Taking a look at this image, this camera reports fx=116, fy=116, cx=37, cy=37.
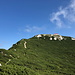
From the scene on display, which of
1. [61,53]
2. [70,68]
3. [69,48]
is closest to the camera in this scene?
[70,68]

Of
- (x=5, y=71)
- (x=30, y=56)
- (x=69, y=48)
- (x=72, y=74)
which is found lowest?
(x=72, y=74)

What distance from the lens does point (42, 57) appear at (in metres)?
142

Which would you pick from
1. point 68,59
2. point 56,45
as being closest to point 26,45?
point 56,45

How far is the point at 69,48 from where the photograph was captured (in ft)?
589

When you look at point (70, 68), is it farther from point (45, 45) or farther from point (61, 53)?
point (45, 45)

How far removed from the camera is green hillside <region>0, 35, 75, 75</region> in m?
104

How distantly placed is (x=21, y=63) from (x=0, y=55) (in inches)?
908

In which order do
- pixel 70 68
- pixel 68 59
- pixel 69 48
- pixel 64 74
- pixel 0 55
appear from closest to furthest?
pixel 64 74 < pixel 0 55 < pixel 70 68 < pixel 68 59 < pixel 69 48

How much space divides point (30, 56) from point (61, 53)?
49748 mm

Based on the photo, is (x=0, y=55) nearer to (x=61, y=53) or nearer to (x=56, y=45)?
(x=61, y=53)

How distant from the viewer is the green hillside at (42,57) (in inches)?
4103

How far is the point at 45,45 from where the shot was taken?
606 feet

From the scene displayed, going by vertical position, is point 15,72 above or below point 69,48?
below

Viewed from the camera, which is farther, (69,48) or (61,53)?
(69,48)
